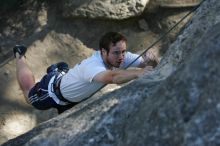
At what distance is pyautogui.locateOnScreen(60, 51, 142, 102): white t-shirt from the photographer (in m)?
4.18

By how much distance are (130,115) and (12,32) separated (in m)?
5.51

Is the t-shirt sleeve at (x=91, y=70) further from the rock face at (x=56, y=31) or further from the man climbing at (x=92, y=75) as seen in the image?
the rock face at (x=56, y=31)

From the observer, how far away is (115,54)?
4.25 m

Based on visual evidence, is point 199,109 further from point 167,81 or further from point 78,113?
point 78,113

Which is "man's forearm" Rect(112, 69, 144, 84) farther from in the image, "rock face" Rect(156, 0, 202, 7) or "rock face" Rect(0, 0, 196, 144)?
"rock face" Rect(156, 0, 202, 7)

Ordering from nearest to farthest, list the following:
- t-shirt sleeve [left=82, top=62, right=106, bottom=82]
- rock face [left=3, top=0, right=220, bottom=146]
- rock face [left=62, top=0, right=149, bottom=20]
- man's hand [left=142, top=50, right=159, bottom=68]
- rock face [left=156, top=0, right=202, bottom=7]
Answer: rock face [left=3, top=0, right=220, bottom=146] < t-shirt sleeve [left=82, top=62, right=106, bottom=82] < man's hand [left=142, top=50, right=159, bottom=68] < rock face [left=156, top=0, right=202, bottom=7] < rock face [left=62, top=0, right=149, bottom=20]

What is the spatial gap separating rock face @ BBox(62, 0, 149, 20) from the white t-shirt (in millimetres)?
3168

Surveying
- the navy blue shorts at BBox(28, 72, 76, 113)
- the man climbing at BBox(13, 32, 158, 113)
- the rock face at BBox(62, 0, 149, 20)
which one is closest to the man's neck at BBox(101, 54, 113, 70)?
the man climbing at BBox(13, 32, 158, 113)

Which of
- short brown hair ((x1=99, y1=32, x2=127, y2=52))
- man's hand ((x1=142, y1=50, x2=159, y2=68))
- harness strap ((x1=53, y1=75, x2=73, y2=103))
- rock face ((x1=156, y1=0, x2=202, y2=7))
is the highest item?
short brown hair ((x1=99, y1=32, x2=127, y2=52))

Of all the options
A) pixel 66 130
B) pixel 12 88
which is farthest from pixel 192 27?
pixel 12 88

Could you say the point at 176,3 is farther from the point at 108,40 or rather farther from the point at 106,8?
the point at 108,40

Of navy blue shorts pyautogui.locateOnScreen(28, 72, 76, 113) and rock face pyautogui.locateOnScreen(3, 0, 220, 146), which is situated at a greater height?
rock face pyautogui.locateOnScreen(3, 0, 220, 146)

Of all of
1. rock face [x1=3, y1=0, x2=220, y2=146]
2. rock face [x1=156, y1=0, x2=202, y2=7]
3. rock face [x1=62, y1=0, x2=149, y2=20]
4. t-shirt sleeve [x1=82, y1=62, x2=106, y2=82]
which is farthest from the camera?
rock face [x1=62, y1=0, x2=149, y2=20]

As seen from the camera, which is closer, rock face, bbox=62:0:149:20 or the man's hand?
the man's hand
